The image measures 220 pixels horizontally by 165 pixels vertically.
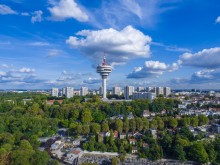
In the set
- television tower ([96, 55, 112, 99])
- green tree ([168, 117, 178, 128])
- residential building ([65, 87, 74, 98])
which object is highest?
television tower ([96, 55, 112, 99])

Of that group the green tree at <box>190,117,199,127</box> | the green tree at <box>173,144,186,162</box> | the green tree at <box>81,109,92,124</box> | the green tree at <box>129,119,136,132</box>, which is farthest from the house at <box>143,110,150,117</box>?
the green tree at <box>173,144,186,162</box>

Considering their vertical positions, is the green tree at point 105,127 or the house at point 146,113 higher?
the house at point 146,113

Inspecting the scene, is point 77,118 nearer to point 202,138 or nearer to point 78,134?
point 78,134

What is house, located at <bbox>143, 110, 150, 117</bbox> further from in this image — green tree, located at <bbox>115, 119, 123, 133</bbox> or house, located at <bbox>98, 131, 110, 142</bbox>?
house, located at <bbox>98, 131, 110, 142</bbox>

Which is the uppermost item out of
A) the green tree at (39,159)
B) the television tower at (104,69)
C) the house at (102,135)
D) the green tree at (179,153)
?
the television tower at (104,69)

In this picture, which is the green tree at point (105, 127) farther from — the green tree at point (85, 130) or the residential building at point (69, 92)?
the residential building at point (69, 92)

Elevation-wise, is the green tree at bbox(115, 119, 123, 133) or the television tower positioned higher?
the television tower

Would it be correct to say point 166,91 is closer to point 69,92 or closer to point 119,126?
point 69,92

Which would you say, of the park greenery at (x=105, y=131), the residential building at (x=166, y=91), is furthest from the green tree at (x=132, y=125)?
the residential building at (x=166, y=91)

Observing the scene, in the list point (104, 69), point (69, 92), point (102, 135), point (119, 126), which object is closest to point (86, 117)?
point (119, 126)
